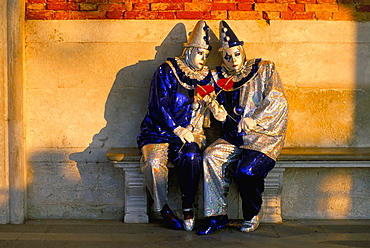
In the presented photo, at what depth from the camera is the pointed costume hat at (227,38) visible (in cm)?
492

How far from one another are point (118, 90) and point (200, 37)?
928mm

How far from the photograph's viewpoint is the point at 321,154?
16.0 ft

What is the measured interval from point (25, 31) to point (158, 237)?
2235 millimetres

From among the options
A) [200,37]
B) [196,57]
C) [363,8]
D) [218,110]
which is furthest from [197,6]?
[363,8]

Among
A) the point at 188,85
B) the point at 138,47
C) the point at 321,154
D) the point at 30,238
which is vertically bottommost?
the point at 30,238

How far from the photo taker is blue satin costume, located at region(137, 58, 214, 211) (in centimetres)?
475

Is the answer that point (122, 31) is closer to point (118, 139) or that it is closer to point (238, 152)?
point (118, 139)

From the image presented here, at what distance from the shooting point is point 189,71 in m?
5.05

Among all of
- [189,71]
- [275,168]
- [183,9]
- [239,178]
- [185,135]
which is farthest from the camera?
[183,9]

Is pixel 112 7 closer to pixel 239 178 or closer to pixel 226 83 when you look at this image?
pixel 226 83

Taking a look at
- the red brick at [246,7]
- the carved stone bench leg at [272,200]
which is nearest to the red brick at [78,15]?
the red brick at [246,7]

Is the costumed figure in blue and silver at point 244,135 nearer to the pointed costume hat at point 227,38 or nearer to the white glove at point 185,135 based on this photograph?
the pointed costume hat at point 227,38

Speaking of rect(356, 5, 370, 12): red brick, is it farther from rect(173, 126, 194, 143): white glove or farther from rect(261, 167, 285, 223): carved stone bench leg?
rect(173, 126, 194, 143): white glove

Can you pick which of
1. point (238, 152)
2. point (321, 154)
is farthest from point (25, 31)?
point (321, 154)
